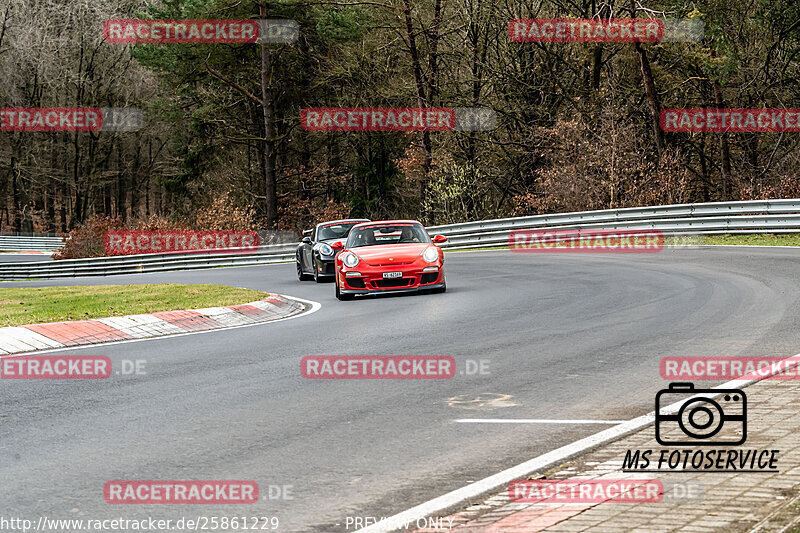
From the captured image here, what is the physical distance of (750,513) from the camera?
191 inches

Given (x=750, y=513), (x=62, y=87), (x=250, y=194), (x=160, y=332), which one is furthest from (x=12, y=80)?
(x=750, y=513)

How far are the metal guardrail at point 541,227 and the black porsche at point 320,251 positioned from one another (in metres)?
9.57

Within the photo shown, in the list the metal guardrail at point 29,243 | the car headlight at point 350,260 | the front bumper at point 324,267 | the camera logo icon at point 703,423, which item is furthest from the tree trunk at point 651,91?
the metal guardrail at point 29,243

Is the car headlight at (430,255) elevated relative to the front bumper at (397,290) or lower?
elevated

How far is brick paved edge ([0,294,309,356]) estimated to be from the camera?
1280cm

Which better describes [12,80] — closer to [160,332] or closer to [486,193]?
[486,193]

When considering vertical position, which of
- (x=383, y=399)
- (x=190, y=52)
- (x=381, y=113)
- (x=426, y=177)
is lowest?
(x=383, y=399)

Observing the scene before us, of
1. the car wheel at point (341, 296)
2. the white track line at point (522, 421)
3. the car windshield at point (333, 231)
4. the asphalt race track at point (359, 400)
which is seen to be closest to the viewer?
the asphalt race track at point (359, 400)

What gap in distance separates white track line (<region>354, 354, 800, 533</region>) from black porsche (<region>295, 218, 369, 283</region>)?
53.6ft

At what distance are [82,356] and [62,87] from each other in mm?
61949

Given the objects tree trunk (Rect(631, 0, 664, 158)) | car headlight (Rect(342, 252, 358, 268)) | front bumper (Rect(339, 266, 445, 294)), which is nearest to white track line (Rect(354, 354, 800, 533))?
front bumper (Rect(339, 266, 445, 294))

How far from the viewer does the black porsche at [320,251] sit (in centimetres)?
2375

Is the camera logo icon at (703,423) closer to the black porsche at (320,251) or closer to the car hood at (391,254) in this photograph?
the car hood at (391,254)

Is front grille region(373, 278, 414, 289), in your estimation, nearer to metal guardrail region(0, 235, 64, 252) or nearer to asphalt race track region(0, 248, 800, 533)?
asphalt race track region(0, 248, 800, 533)
